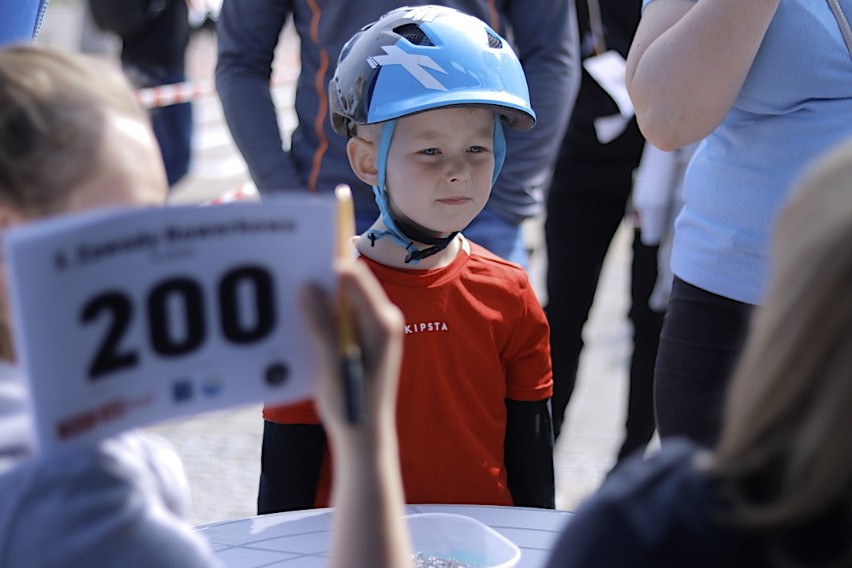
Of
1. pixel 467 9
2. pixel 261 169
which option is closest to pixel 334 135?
pixel 261 169

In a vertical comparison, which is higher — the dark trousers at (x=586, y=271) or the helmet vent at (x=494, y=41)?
the helmet vent at (x=494, y=41)

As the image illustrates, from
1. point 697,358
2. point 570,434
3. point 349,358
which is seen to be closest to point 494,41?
point 697,358

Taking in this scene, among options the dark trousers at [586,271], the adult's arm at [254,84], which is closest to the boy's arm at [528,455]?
the adult's arm at [254,84]

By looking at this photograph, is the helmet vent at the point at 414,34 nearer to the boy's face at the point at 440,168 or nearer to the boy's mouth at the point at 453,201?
the boy's face at the point at 440,168

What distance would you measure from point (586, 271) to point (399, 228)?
4.92ft

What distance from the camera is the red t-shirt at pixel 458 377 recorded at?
2.28 meters

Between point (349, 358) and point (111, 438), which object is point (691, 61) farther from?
point (111, 438)

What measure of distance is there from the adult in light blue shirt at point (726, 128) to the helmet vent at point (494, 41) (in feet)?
0.88

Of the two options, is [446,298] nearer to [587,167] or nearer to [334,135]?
[334,135]

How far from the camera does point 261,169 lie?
303 centimetres

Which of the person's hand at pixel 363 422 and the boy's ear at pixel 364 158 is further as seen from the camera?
the boy's ear at pixel 364 158

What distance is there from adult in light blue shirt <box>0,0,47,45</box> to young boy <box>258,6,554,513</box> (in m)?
0.70

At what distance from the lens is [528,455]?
2.36 metres

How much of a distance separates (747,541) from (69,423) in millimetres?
588
